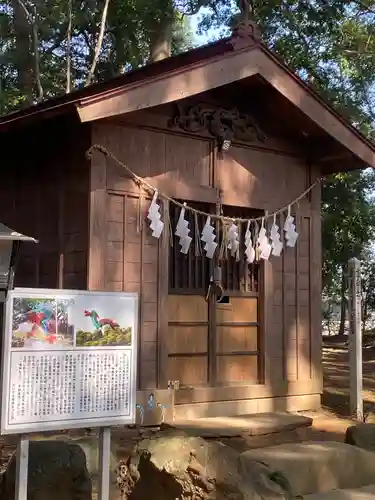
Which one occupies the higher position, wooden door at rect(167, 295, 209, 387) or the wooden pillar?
the wooden pillar

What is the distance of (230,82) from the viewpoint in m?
8.39

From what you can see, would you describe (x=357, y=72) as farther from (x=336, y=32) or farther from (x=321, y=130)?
(x=321, y=130)

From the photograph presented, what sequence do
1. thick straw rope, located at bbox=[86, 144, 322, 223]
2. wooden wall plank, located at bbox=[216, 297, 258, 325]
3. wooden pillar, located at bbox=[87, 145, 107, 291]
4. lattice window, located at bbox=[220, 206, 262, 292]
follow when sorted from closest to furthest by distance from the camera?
1. wooden pillar, located at bbox=[87, 145, 107, 291]
2. thick straw rope, located at bbox=[86, 144, 322, 223]
3. wooden wall plank, located at bbox=[216, 297, 258, 325]
4. lattice window, located at bbox=[220, 206, 262, 292]

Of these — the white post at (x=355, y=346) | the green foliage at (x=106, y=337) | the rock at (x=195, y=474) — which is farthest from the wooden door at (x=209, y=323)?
the green foliage at (x=106, y=337)

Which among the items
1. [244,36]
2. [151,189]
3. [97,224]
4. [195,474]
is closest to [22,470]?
[195,474]

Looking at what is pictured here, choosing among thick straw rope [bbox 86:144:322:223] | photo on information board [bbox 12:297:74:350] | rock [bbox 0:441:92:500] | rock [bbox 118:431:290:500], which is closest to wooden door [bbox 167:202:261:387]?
thick straw rope [bbox 86:144:322:223]

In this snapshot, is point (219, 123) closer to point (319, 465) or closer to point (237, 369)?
point (237, 369)

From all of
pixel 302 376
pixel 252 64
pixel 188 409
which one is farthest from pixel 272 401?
pixel 252 64

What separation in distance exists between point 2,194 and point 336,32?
34.8 ft

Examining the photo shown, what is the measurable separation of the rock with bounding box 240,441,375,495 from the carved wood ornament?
→ 174 inches

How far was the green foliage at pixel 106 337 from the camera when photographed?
4324 mm

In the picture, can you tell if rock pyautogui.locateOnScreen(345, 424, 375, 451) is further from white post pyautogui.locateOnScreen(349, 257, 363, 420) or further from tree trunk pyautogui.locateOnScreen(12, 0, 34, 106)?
tree trunk pyautogui.locateOnScreen(12, 0, 34, 106)

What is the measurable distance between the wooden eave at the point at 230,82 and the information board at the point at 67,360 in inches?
133

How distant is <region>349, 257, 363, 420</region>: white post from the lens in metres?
9.48
